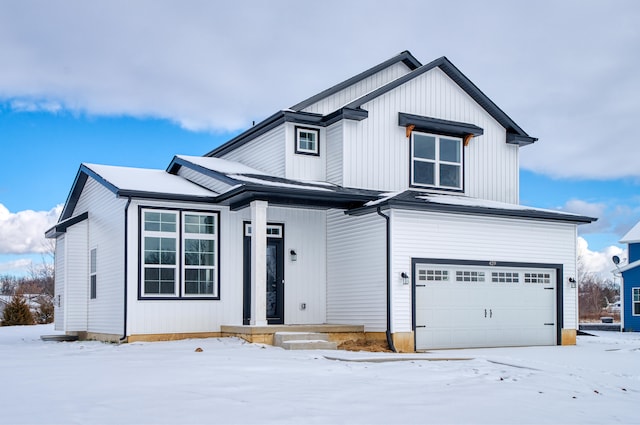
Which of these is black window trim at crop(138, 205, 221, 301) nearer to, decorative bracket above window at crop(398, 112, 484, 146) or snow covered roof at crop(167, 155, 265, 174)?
snow covered roof at crop(167, 155, 265, 174)

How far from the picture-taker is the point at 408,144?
63.9 ft

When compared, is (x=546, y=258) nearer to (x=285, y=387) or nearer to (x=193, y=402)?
(x=285, y=387)

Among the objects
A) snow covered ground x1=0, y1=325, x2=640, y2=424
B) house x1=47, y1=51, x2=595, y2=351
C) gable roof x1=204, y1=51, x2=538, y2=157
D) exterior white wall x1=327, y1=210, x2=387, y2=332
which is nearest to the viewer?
snow covered ground x1=0, y1=325, x2=640, y2=424

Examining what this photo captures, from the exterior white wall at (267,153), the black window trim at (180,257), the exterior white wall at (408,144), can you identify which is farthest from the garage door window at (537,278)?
the black window trim at (180,257)

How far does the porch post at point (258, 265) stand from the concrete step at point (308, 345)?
115 centimetres

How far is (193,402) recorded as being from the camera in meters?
8.29

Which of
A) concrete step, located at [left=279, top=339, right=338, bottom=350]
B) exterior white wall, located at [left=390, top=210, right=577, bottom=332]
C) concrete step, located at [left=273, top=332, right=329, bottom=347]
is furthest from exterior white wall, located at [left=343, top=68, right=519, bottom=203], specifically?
concrete step, located at [left=279, top=339, right=338, bottom=350]

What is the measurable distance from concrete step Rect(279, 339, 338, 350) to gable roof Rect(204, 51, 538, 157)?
6152mm

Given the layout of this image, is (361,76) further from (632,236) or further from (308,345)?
(632,236)

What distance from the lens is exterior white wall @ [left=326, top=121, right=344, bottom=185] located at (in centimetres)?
1845

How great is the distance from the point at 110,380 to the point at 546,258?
40.3 feet

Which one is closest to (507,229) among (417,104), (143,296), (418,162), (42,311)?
(418,162)

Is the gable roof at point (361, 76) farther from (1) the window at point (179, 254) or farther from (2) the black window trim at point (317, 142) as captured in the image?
(1) the window at point (179, 254)

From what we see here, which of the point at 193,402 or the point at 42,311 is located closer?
the point at 193,402
